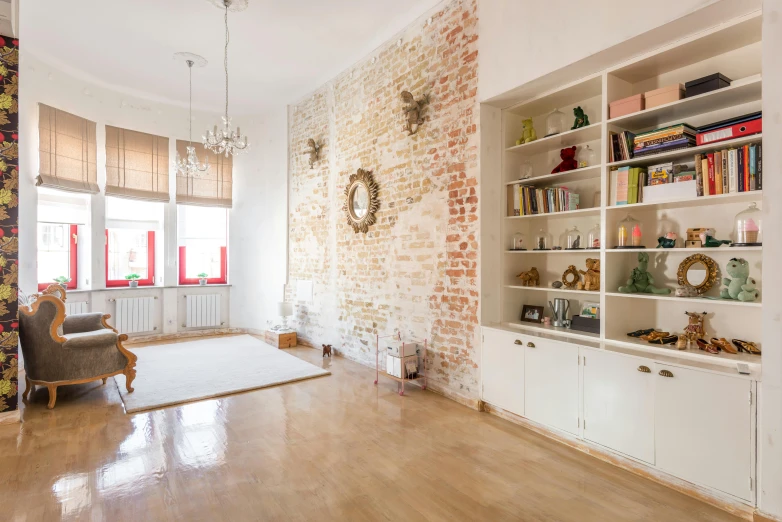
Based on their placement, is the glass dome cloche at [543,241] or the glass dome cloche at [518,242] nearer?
the glass dome cloche at [543,241]

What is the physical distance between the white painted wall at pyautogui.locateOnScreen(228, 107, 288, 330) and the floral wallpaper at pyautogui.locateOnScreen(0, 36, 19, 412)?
12.5ft

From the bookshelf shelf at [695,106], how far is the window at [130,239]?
7069 mm

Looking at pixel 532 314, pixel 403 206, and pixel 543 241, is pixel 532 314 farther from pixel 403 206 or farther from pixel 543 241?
pixel 403 206

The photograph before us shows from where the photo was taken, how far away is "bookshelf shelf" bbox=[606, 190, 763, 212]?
→ 102 inches

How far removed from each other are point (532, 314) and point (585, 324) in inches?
22.4

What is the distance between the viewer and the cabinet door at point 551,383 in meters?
3.21

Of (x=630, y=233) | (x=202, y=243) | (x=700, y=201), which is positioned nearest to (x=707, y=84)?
(x=700, y=201)

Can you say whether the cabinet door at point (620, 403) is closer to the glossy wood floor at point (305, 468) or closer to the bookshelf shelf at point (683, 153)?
the glossy wood floor at point (305, 468)

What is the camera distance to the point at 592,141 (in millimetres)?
3689

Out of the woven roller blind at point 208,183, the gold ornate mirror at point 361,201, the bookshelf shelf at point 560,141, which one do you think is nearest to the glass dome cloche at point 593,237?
the bookshelf shelf at point 560,141

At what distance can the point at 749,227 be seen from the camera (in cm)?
263

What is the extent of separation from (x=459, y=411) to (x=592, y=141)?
265 cm

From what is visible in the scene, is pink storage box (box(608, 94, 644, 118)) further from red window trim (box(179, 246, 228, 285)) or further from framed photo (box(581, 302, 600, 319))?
red window trim (box(179, 246, 228, 285))

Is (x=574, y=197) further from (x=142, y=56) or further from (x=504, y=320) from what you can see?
(x=142, y=56)
